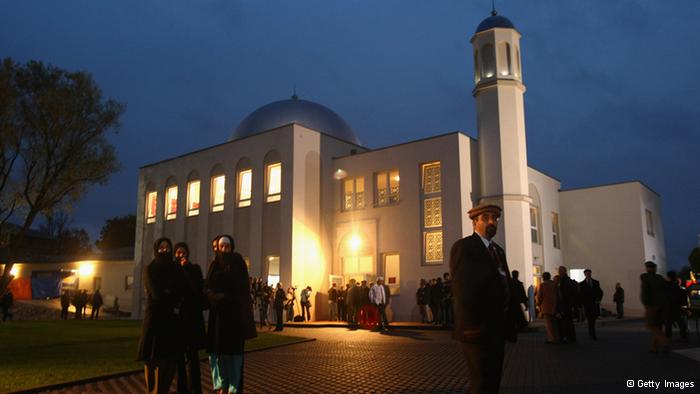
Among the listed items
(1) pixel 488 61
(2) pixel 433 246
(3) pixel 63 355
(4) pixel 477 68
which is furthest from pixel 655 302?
(4) pixel 477 68

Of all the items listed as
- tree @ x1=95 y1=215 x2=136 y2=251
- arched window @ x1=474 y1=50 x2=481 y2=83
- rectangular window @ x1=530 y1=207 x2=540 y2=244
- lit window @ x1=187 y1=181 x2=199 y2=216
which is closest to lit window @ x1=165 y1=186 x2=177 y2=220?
lit window @ x1=187 y1=181 x2=199 y2=216

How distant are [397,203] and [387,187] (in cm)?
121

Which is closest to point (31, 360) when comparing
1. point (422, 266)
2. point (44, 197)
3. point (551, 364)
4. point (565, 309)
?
point (551, 364)

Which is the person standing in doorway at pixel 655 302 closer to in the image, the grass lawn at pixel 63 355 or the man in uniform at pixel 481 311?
the man in uniform at pixel 481 311

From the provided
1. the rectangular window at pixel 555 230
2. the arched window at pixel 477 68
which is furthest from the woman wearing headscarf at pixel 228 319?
the rectangular window at pixel 555 230

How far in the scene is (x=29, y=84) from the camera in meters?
26.4

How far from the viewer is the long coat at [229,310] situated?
6.22 meters

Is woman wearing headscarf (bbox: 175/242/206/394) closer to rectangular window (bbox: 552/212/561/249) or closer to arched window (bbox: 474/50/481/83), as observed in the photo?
arched window (bbox: 474/50/481/83)

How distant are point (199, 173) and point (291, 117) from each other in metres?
6.48

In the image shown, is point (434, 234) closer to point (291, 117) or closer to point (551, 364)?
point (291, 117)

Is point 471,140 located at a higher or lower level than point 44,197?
higher

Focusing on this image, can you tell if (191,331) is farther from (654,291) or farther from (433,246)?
(433,246)

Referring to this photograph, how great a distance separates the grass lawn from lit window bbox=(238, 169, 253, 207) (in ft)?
44.0

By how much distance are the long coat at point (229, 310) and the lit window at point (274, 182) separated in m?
22.0
